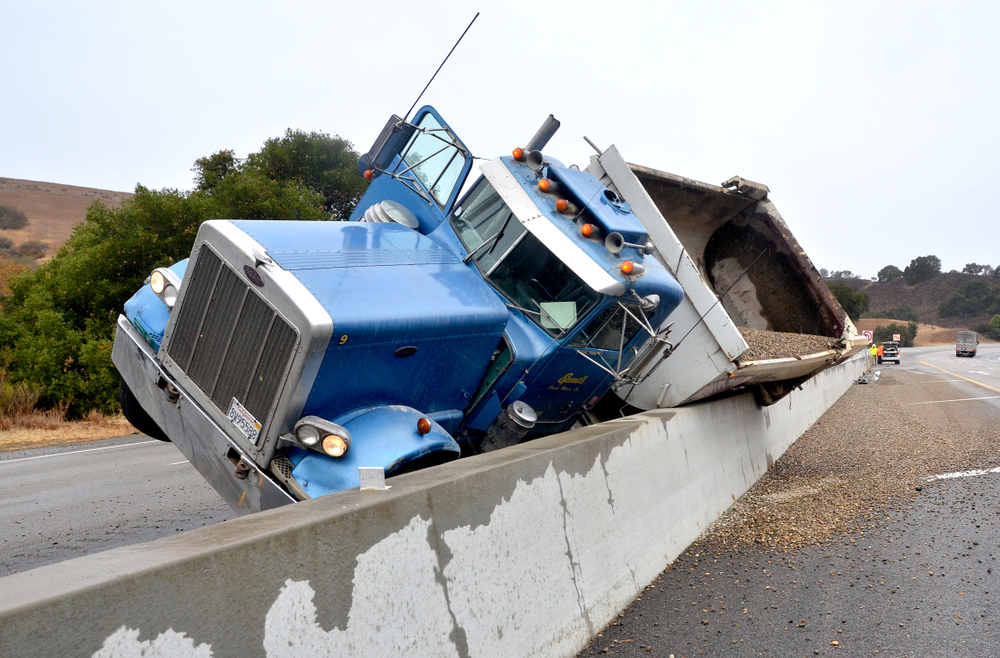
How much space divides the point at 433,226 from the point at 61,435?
406 inches

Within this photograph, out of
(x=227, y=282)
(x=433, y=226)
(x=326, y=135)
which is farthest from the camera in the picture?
(x=326, y=135)

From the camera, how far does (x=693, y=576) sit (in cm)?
506

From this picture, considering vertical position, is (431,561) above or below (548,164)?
below

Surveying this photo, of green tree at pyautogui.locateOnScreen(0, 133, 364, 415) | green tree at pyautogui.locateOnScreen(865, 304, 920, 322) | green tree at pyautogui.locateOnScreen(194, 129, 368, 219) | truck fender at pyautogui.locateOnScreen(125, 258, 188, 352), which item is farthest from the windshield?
green tree at pyautogui.locateOnScreen(865, 304, 920, 322)

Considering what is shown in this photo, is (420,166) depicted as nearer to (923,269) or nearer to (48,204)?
(48,204)

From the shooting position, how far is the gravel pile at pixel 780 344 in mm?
8852

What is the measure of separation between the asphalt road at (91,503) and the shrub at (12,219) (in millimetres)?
57934

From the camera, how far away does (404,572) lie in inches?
110

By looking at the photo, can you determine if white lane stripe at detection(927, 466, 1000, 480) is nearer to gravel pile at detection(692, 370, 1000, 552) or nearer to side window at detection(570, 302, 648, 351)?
gravel pile at detection(692, 370, 1000, 552)

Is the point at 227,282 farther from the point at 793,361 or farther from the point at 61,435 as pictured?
the point at 61,435

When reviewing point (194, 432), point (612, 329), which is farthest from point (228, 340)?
point (612, 329)

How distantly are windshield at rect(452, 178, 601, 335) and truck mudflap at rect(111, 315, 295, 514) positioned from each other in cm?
224

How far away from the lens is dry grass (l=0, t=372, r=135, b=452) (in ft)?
41.9

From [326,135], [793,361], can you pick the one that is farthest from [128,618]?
[326,135]
